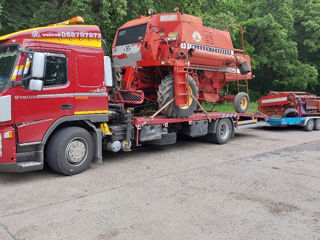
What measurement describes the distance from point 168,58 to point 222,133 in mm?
3145

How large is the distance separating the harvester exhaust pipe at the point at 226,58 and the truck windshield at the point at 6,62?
470cm

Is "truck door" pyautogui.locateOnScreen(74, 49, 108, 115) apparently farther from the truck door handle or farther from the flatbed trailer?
the flatbed trailer

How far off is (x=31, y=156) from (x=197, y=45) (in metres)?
5.65

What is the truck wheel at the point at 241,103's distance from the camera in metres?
10.6

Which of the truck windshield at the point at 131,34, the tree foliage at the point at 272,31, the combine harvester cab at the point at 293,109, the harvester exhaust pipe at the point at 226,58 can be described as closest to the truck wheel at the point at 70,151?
the truck windshield at the point at 131,34

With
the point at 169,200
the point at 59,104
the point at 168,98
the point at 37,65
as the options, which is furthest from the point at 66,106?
the point at 168,98

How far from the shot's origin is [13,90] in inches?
208

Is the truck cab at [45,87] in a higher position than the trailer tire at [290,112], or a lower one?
higher

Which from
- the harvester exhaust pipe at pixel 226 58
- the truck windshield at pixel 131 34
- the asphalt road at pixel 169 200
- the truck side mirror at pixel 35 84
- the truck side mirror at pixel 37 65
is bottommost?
the asphalt road at pixel 169 200

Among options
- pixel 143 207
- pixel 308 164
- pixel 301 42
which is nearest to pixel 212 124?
pixel 308 164

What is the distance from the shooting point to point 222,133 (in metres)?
10.0

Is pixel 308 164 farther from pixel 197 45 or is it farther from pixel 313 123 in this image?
pixel 313 123

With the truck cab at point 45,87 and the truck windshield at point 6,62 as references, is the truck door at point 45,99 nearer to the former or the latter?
the truck cab at point 45,87

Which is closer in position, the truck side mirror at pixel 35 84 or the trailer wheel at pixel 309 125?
the truck side mirror at pixel 35 84
